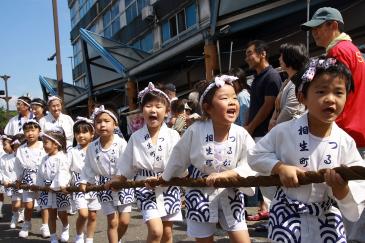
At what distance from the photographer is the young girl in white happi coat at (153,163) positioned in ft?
12.5

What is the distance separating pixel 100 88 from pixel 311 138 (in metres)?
15.1

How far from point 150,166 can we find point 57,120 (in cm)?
414

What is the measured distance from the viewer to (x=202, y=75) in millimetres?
13211

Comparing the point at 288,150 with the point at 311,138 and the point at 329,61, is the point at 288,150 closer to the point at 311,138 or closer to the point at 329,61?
the point at 311,138

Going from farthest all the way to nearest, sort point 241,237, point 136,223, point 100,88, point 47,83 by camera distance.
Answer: point 47,83, point 100,88, point 136,223, point 241,237

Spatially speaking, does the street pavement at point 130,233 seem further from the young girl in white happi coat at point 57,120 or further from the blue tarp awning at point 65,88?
the blue tarp awning at point 65,88

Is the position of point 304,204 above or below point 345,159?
below

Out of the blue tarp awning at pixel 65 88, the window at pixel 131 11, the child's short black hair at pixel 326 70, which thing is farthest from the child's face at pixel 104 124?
the window at pixel 131 11

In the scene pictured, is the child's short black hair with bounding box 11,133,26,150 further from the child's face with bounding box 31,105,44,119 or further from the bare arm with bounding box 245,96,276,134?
the bare arm with bounding box 245,96,276,134

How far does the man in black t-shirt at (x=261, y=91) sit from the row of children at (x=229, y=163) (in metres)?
1.12

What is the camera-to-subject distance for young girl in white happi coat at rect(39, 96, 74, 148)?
7504mm

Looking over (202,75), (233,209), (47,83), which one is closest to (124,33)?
(47,83)

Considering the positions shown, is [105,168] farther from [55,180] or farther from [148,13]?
[148,13]

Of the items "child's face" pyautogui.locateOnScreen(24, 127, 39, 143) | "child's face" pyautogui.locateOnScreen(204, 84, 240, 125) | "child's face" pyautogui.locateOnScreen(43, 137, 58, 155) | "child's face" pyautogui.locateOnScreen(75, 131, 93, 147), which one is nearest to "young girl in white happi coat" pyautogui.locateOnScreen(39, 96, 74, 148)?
"child's face" pyautogui.locateOnScreen(24, 127, 39, 143)
